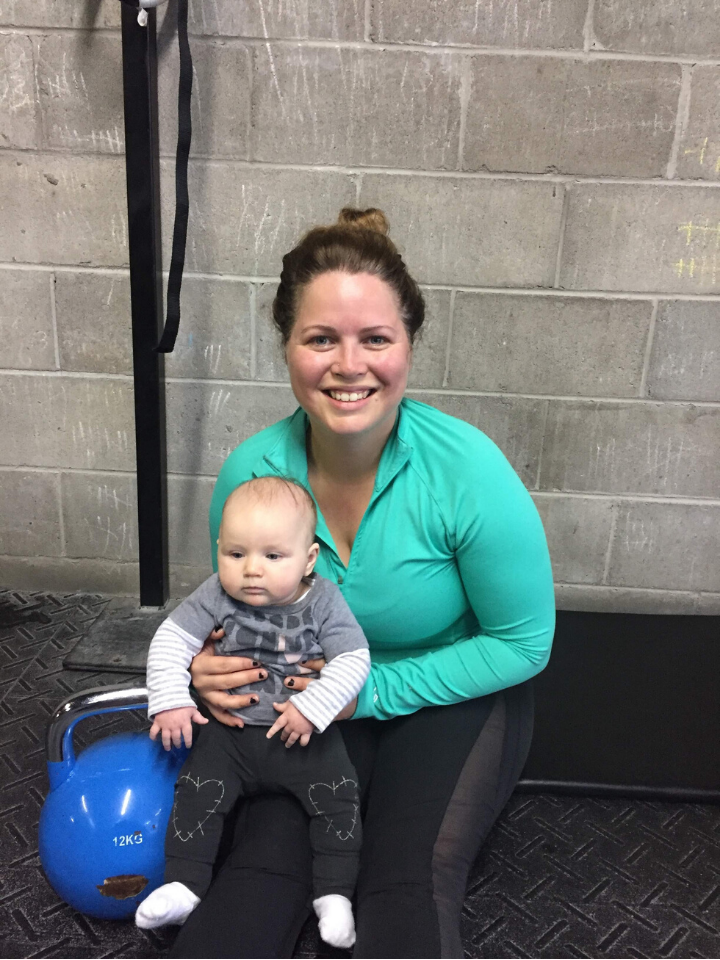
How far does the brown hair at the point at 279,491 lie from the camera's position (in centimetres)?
114

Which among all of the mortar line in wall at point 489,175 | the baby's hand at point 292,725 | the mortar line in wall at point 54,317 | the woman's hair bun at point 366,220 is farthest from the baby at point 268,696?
the mortar line in wall at point 54,317

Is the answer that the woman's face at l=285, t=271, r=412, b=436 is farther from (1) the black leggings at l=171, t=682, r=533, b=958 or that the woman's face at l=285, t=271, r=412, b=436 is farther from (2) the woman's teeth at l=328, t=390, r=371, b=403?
(1) the black leggings at l=171, t=682, r=533, b=958

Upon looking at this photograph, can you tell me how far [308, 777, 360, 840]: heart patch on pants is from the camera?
3.76 ft

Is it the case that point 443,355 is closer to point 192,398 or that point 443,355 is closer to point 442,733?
point 192,398

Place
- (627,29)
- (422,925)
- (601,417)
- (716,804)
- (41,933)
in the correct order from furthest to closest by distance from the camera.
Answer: (601,417) → (627,29) → (716,804) → (41,933) → (422,925)

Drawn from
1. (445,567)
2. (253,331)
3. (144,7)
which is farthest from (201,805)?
(144,7)

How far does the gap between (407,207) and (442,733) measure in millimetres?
1286

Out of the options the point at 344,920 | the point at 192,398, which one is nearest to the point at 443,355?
the point at 192,398

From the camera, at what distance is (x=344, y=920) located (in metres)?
1.07

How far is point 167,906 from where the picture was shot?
3.46 ft

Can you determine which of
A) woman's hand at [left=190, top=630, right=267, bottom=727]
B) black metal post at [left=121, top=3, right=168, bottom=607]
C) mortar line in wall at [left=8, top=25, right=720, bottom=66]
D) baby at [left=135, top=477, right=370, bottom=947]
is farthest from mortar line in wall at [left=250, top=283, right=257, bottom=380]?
woman's hand at [left=190, top=630, right=267, bottom=727]

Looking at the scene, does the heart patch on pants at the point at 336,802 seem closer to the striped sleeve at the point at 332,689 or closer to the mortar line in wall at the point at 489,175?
the striped sleeve at the point at 332,689

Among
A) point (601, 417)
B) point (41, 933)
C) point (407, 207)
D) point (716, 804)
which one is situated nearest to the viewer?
point (41, 933)

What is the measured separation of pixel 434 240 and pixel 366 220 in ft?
2.25
